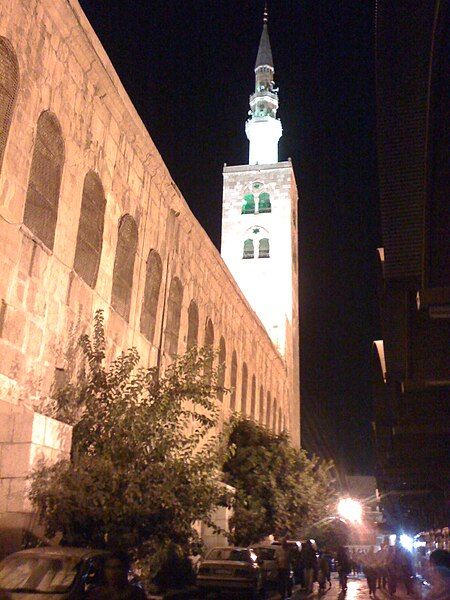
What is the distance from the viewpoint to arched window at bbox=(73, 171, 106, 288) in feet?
43.3

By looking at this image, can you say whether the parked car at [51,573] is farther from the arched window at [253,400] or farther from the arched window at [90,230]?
the arched window at [253,400]

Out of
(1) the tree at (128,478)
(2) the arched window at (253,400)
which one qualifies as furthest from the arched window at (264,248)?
(1) the tree at (128,478)

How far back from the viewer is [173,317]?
19125 millimetres

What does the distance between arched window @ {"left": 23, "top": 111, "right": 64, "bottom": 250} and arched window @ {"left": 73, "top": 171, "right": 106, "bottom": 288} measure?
3.68 ft

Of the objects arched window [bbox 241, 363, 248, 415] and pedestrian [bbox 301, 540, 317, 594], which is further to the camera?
arched window [bbox 241, 363, 248, 415]

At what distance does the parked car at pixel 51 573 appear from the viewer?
23.0 ft

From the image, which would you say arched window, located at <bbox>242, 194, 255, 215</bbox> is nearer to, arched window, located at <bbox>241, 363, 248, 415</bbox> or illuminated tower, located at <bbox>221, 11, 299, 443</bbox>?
illuminated tower, located at <bbox>221, 11, 299, 443</bbox>

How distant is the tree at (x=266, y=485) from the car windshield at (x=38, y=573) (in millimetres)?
11099

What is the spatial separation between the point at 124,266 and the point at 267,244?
117 feet

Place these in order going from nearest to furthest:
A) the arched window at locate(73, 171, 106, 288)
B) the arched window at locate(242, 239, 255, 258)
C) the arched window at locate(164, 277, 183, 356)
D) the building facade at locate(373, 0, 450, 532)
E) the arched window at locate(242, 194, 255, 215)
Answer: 1. the building facade at locate(373, 0, 450, 532)
2. the arched window at locate(73, 171, 106, 288)
3. the arched window at locate(164, 277, 183, 356)
4. the arched window at locate(242, 239, 255, 258)
5. the arched window at locate(242, 194, 255, 215)

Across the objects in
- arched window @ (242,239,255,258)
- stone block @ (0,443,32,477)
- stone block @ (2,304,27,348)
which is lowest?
stone block @ (0,443,32,477)

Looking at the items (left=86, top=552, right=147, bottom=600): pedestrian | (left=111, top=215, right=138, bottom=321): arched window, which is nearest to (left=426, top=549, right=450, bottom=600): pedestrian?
(left=86, top=552, right=147, bottom=600): pedestrian

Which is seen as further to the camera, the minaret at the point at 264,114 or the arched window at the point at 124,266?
the minaret at the point at 264,114

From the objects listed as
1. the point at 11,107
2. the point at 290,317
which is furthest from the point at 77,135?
the point at 290,317
